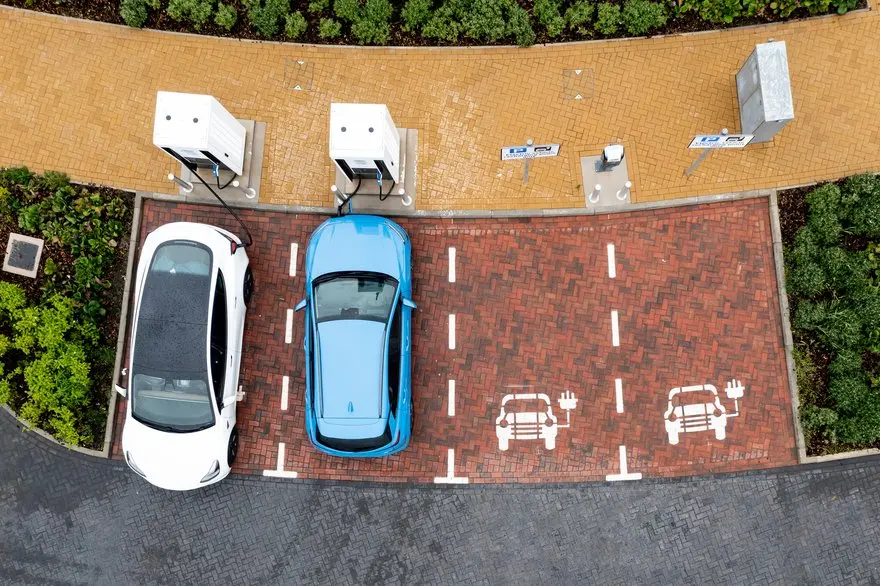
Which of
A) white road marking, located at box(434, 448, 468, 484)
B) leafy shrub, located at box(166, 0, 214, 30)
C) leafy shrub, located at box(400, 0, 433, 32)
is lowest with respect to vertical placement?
white road marking, located at box(434, 448, 468, 484)

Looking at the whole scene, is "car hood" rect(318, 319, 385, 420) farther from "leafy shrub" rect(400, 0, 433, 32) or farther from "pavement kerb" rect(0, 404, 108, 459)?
"leafy shrub" rect(400, 0, 433, 32)

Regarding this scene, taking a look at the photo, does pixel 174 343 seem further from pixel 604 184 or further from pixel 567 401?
pixel 604 184

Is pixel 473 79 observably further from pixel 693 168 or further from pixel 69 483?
pixel 69 483

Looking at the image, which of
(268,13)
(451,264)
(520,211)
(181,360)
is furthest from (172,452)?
(268,13)

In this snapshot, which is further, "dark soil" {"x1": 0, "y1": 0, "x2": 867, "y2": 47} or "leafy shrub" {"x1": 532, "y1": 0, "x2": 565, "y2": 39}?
"dark soil" {"x1": 0, "y1": 0, "x2": 867, "y2": 47}

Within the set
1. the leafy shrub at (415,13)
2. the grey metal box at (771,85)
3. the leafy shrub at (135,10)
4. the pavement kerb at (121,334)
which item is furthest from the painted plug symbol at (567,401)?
the leafy shrub at (135,10)

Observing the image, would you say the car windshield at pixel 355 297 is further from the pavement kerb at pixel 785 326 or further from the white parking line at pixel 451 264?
the pavement kerb at pixel 785 326

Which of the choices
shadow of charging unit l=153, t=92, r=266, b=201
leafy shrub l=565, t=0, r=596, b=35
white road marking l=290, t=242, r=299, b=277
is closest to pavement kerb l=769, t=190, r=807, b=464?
leafy shrub l=565, t=0, r=596, b=35
